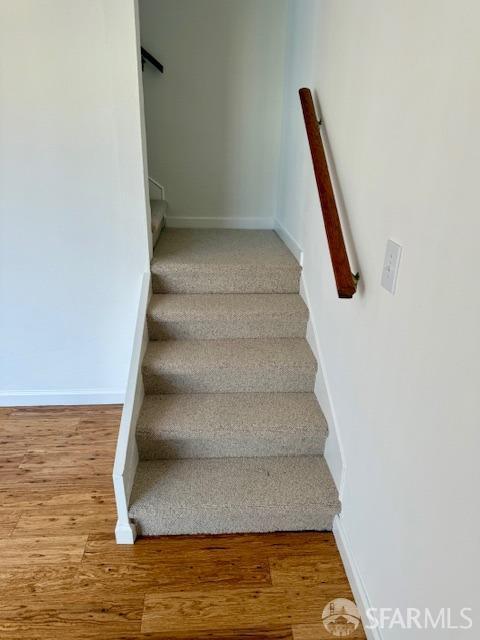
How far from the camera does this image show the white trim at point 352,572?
1413mm

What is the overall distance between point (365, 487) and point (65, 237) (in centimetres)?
185

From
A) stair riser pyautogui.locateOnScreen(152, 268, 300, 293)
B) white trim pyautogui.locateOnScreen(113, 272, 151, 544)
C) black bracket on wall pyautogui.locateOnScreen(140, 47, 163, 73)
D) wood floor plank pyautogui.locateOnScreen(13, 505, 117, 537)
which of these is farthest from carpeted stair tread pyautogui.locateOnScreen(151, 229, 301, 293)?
black bracket on wall pyautogui.locateOnScreen(140, 47, 163, 73)

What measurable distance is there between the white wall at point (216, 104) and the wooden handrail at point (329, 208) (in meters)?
1.14

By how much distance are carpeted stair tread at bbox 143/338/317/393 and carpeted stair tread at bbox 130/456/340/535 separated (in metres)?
0.41

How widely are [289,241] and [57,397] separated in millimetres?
1691

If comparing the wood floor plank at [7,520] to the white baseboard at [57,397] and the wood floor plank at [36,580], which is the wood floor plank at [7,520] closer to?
the wood floor plank at [36,580]

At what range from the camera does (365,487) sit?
1.47m

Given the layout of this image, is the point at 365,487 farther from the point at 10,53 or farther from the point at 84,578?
the point at 10,53

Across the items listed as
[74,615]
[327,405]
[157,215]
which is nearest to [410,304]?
[327,405]

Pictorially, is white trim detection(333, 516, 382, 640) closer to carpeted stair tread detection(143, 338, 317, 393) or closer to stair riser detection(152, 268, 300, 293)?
carpeted stair tread detection(143, 338, 317, 393)

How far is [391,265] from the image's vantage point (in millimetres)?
1219

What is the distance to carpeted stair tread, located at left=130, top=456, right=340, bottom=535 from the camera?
174 centimetres

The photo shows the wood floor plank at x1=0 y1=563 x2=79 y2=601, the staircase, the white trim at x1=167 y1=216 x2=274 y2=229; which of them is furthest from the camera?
the white trim at x1=167 y1=216 x2=274 y2=229

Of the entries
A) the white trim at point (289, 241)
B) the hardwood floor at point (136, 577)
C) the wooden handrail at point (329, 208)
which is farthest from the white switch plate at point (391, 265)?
the white trim at point (289, 241)
